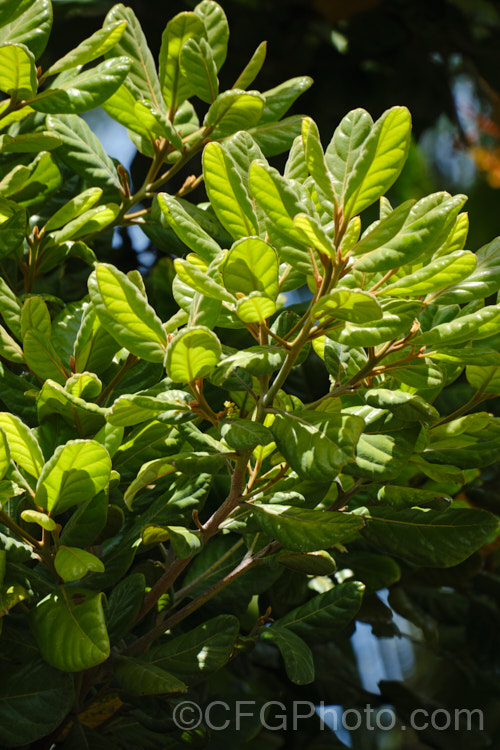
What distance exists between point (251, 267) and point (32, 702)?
312 millimetres

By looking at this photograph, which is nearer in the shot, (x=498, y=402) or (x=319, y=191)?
(x=319, y=191)

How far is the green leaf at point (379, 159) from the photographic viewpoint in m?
0.42

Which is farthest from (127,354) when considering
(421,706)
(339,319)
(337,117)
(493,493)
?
(337,117)

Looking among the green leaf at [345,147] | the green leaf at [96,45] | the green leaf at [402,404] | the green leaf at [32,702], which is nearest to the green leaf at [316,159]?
the green leaf at [345,147]

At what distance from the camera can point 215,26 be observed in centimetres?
65

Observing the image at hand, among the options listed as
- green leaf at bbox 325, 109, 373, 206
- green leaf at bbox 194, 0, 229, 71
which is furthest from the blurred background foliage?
green leaf at bbox 325, 109, 373, 206

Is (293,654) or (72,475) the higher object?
(72,475)

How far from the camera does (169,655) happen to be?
1.77 ft

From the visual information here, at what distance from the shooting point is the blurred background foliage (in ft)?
2.82

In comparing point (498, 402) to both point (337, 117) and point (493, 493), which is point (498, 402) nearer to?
point (493, 493)

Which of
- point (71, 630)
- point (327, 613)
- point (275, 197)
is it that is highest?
point (275, 197)

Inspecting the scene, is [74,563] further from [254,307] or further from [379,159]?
[379,159]

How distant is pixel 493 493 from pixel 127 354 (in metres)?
0.46

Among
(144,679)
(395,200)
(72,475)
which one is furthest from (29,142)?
(395,200)
